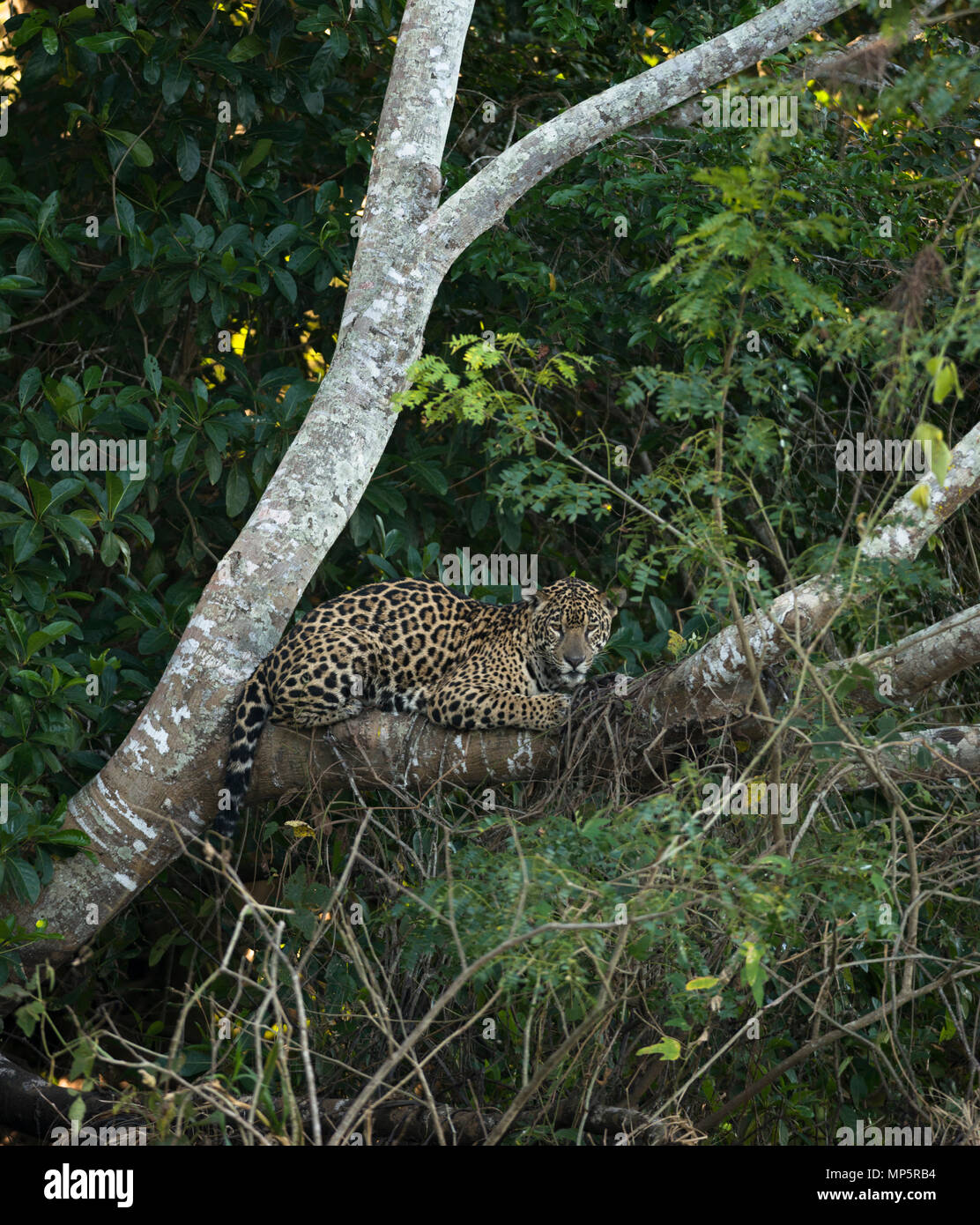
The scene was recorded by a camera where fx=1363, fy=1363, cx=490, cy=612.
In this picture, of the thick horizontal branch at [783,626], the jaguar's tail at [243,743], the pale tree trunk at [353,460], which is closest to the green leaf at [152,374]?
the pale tree trunk at [353,460]

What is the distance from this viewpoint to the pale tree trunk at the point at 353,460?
5.30 meters

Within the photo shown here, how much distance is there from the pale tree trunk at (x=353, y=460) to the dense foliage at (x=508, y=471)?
250mm

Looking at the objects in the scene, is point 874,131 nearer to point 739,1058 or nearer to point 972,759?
point 972,759

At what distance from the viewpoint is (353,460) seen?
540cm

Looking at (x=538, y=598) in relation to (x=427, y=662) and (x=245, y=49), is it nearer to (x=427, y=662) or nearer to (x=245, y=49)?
(x=427, y=662)

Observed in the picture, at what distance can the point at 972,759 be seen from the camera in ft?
16.1

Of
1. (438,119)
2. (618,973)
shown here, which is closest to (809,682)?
(618,973)

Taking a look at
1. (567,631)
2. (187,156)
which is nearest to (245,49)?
(187,156)

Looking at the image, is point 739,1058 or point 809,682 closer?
point 809,682

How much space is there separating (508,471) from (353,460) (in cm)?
159

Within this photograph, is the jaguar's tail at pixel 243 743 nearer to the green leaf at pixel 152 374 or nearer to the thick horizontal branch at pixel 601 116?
the green leaf at pixel 152 374

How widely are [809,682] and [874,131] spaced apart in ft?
11.4

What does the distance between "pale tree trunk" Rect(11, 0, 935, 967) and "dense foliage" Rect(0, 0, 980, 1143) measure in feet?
0.82

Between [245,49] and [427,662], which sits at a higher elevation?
[245,49]
